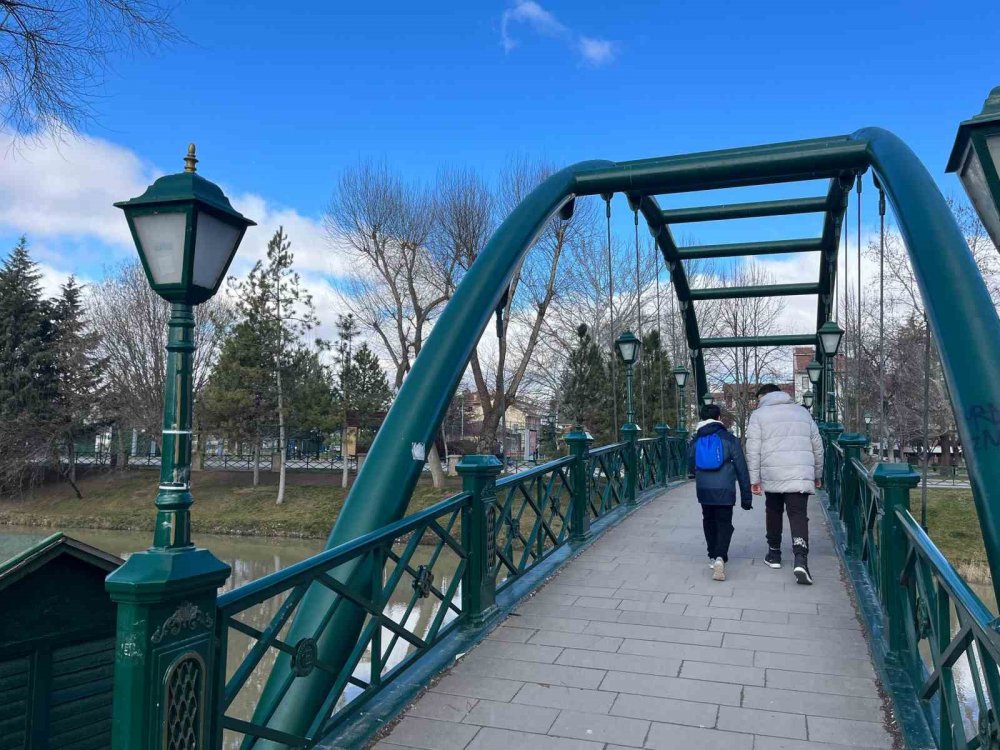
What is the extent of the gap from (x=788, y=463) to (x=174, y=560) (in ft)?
16.7

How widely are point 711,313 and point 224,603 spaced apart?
110 feet

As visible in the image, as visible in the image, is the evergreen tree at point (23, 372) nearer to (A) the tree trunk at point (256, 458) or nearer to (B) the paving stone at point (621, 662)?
(A) the tree trunk at point (256, 458)

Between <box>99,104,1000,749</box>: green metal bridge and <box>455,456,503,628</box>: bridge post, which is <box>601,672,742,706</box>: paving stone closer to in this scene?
<box>99,104,1000,749</box>: green metal bridge

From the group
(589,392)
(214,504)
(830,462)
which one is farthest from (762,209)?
(214,504)

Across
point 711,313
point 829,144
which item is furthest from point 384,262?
point 829,144

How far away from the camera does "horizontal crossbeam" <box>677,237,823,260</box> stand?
12.7 metres

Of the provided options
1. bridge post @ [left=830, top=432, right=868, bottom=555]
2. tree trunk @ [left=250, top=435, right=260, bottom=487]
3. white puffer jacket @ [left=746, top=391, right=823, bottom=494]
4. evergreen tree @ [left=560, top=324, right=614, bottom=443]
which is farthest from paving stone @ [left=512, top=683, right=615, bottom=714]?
evergreen tree @ [left=560, top=324, right=614, bottom=443]

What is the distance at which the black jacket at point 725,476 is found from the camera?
615 cm

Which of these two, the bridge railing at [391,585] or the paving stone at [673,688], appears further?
the paving stone at [673,688]

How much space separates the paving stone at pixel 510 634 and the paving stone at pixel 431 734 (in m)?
1.17

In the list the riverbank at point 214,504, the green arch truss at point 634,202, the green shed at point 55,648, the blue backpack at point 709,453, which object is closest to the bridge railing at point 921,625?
the green arch truss at point 634,202

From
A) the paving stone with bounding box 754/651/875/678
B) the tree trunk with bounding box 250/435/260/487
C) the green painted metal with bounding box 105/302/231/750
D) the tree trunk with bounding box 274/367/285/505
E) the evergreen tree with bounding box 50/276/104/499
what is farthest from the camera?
the evergreen tree with bounding box 50/276/104/499

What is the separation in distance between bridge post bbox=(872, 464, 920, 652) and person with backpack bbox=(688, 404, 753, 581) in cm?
198

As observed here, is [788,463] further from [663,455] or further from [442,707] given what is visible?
[663,455]
